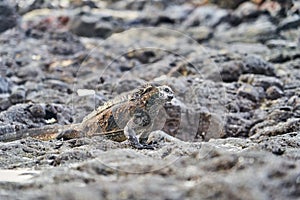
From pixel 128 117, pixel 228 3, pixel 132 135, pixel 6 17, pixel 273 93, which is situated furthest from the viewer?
pixel 228 3

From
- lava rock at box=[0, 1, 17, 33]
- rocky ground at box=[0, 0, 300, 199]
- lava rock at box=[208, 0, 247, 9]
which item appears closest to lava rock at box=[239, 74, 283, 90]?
rocky ground at box=[0, 0, 300, 199]

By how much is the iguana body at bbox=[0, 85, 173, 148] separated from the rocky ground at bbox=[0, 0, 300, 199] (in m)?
0.15

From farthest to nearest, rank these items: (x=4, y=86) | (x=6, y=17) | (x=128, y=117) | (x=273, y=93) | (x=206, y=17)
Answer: (x=206, y=17) → (x=6, y=17) → (x=4, y=86) → (x=273, y=93) → (x=128, y=117)

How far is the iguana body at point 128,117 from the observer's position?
4043 mm

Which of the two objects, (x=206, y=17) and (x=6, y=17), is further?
(x=206, y=17)

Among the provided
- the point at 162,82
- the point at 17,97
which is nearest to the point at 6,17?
the point at 17,97

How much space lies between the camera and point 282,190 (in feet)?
6.62

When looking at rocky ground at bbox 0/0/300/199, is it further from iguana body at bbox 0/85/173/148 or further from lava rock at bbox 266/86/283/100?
iguana body at bbox 0/85/173/148

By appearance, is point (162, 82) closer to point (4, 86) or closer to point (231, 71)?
point (231, 71)

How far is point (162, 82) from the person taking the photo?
6.37m

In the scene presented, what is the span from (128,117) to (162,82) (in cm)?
227

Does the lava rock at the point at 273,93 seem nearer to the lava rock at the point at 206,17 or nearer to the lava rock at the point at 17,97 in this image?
the lava rock at the point at 17,97

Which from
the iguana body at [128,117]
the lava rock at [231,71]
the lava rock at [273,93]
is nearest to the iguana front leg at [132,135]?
the iguana body at [128,117]

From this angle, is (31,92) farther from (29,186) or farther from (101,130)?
(29,186)
